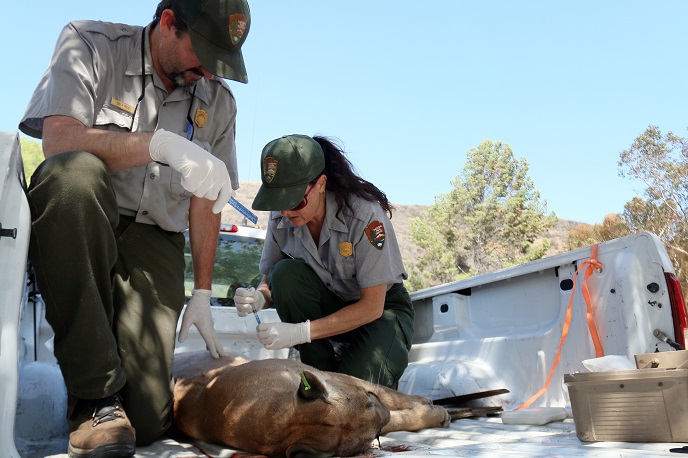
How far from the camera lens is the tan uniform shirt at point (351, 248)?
369 cm

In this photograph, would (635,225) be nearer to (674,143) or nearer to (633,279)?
(674,143)

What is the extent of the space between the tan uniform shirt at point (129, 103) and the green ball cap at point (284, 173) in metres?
0.23

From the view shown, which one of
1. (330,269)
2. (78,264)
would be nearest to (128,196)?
(78,264)

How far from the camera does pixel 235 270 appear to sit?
5.28 metres

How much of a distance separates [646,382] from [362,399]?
1.02 m

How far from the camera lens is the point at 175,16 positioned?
291 cm

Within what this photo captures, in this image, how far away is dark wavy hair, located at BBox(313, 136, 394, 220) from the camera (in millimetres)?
3770

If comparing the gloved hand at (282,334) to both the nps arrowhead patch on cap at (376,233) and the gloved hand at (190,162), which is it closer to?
the nps arrowhead patch on cap at (376,233)

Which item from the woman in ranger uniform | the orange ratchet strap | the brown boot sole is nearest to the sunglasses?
the woman in ranger uniform

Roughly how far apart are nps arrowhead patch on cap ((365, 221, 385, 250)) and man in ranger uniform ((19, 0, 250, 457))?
0.76 meters

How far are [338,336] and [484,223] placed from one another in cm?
2500

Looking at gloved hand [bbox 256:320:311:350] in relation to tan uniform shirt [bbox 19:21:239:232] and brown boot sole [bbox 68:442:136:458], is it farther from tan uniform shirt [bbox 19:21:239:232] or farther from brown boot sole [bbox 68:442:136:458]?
brown boot sole [bbox 68:442:136:458]

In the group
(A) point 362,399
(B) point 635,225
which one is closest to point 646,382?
(A) point 362,399

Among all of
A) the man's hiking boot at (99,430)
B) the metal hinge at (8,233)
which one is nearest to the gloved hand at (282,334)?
the man's hiking boot at (99,430)
